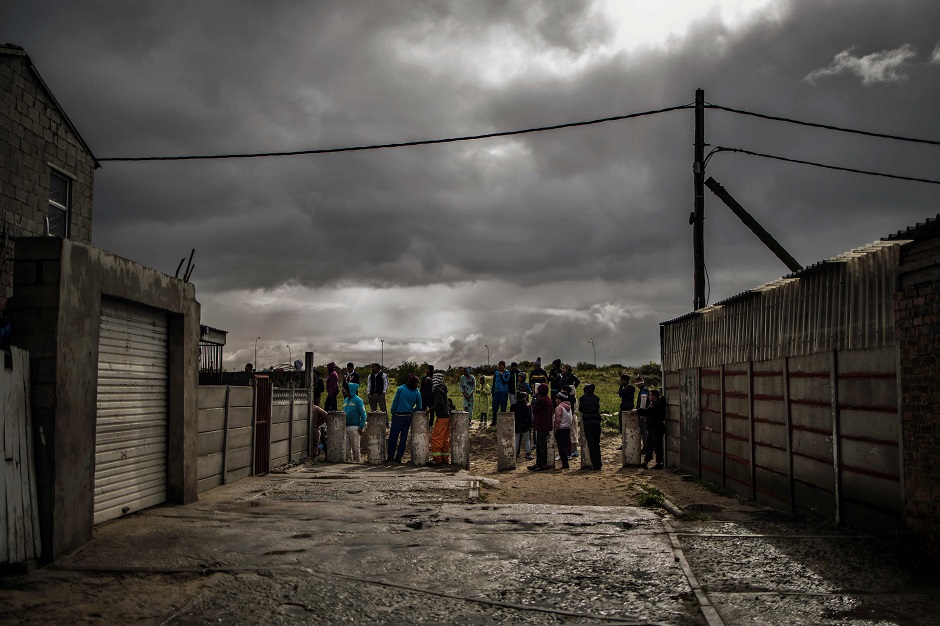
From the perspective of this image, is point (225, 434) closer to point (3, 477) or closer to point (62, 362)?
point (62, 362)

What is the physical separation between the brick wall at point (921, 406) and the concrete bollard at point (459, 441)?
10.2 meters

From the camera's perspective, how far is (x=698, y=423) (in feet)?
52.9

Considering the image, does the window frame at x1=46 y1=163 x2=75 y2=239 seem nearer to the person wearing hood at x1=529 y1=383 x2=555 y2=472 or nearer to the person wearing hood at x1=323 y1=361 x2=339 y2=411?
the person wearing hood at x1=323 y1=361 x2=339 y2=411

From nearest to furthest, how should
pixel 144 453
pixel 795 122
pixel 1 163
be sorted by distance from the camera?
pixel 144 453 → pixel 1 163 → pixel 795 122

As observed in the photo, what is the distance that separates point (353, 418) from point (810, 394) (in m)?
10.5

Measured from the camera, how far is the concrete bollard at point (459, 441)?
17.1 metres

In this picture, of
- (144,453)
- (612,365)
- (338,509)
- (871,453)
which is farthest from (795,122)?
(612,365)

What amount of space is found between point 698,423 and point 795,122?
8.37 metres

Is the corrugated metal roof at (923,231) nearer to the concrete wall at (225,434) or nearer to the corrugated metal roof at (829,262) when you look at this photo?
the corrugated metal roof at (829,262)

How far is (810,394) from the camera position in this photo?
10.8m

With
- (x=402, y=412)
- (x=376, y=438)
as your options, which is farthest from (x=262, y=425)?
(x=402, y=412)

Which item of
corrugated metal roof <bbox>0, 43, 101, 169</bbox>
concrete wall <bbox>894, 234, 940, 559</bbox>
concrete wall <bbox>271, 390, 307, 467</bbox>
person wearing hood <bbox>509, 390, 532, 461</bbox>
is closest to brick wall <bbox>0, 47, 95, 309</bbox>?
corrugated metal roof <bbox>0, 43, 101, 169</bbox>

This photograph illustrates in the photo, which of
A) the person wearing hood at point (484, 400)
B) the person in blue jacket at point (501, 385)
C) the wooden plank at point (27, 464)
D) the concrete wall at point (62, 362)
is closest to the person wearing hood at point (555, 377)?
the person in blue jacket at point (501, 385)

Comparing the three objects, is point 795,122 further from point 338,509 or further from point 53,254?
point 53,254
